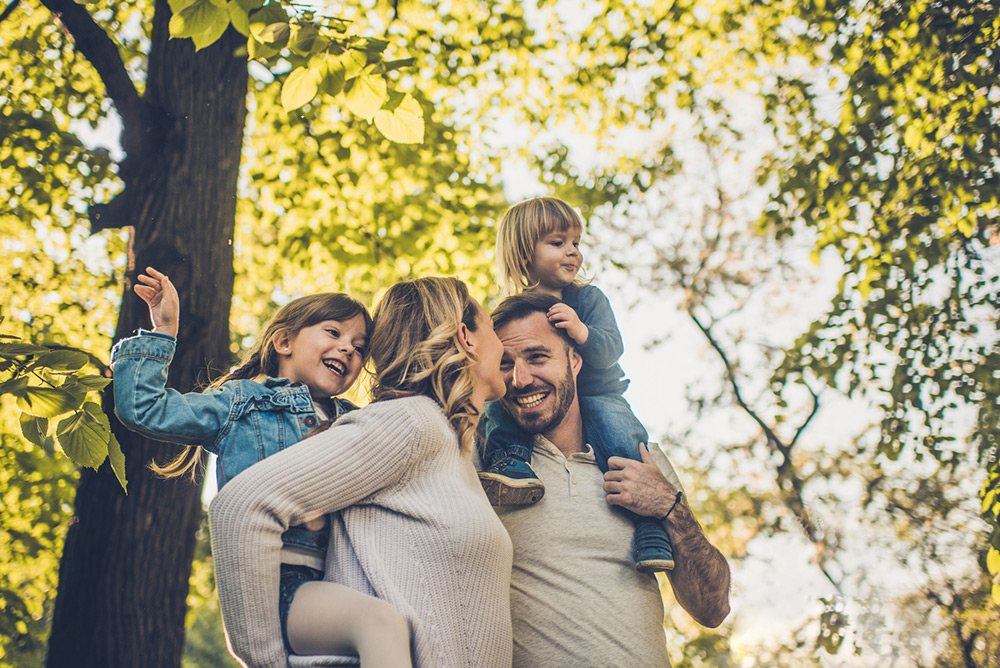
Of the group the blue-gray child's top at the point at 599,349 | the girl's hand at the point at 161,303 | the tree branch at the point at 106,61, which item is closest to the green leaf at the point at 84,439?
the girl's hand at the point at 161,303

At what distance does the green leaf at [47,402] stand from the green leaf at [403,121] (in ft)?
4.92

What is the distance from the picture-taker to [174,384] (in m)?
3.60

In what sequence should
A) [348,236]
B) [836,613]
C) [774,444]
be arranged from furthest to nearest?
[774,444]
[836,613]
[348,236]

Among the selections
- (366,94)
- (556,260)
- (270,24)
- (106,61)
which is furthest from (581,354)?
(106,61)

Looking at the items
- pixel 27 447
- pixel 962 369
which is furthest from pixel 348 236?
pixel 962 369

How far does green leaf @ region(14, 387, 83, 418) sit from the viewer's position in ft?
7.73

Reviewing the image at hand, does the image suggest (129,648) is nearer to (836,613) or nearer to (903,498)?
(836,613)

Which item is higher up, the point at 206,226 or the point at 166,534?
the point at 206,226

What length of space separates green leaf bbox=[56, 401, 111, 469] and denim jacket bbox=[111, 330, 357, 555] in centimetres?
13

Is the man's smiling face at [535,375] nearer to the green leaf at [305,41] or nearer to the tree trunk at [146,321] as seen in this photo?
the green leaf at [305,41]

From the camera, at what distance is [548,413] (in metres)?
3.06

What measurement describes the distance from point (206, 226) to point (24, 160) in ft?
13.3

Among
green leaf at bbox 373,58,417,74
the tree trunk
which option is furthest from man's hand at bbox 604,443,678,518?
the tree trunk

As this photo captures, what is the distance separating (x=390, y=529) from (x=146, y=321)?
186cm
